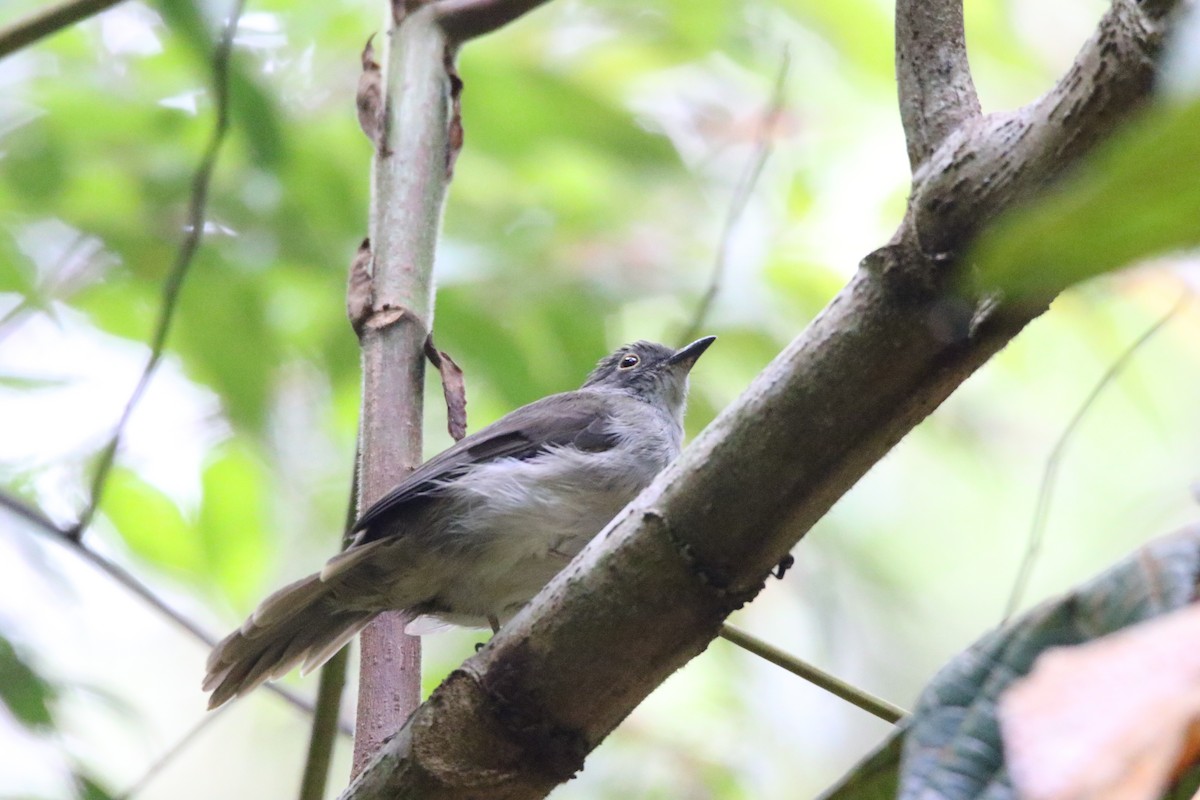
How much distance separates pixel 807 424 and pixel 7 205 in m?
2.78

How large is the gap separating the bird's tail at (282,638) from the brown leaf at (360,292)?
775 millimetres

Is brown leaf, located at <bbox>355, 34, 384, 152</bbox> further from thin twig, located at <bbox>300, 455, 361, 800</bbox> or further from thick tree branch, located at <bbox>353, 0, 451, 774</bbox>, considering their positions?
thin twig, located at <bbox>300, 455, 361, 800</bbox>

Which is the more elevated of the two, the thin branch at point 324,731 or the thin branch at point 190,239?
the thin branch at point 190,239

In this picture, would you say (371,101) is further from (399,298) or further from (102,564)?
(102,564)

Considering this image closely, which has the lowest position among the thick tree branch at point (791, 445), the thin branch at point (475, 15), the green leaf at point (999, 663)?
the green leaf at point (999, 663)

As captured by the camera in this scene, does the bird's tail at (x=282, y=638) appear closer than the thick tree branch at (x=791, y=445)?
No

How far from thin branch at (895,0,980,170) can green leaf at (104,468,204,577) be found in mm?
2593

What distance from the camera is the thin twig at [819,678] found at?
2.22 metres

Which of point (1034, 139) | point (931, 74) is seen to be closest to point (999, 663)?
point (1034, 139)

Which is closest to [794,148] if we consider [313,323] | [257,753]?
[313,323]

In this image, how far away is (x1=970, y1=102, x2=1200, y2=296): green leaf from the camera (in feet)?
1.97

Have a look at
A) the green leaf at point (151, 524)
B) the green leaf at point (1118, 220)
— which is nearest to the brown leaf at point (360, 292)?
the green leaf at point (151, 524)

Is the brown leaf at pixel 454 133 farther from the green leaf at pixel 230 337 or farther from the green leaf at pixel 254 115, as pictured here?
the green leaf at pixel 230 337

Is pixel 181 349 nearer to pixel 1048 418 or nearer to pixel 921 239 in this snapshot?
pixel 921 239
